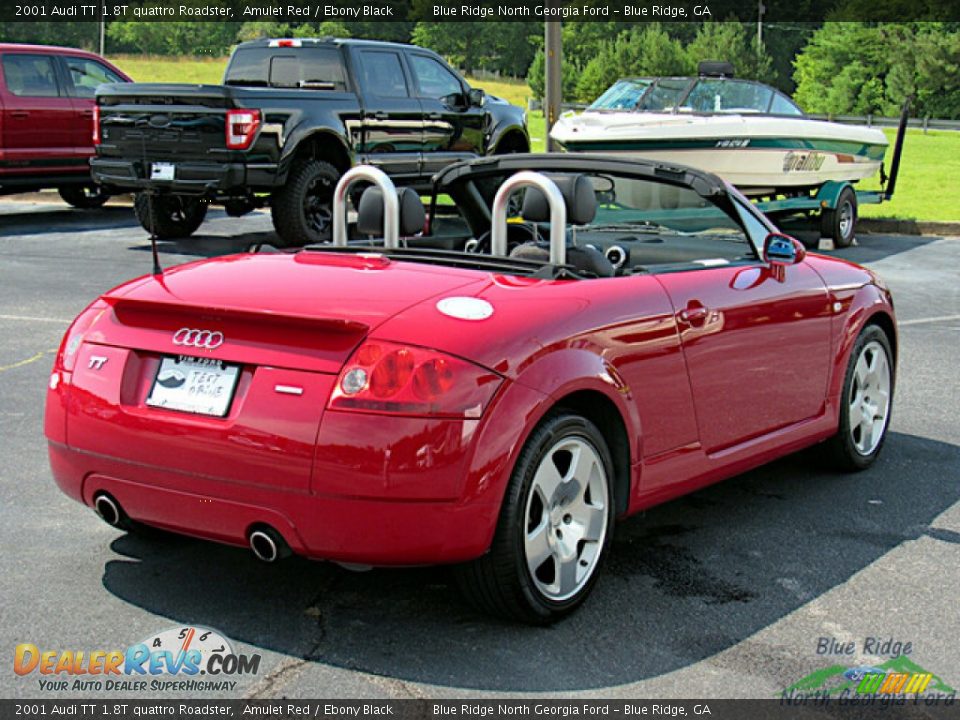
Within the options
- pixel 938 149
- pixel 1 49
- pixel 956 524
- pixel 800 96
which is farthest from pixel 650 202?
pixel 800 96

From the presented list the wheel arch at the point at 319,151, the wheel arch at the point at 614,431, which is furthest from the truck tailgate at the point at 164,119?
the wheel arch at the point at 614,431

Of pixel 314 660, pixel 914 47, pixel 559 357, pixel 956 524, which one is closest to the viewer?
pixel 314 660

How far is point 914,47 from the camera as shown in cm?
8406

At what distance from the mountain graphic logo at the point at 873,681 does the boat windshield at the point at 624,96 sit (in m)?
13.5

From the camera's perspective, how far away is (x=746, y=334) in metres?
5.19

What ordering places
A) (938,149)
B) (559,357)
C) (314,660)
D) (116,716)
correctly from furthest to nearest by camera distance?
(938,149)
(559,357)
(314,660)
(116,716)

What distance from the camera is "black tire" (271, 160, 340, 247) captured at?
14.0m

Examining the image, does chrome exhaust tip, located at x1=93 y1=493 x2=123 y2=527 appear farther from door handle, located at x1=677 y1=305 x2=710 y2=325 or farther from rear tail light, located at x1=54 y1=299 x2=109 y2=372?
door handle, located at x1=677 y1=305 x2=710 y2=325

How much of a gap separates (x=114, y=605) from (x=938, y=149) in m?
40.8

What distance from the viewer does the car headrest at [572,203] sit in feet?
15.9

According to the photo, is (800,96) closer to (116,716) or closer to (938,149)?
(938,149)

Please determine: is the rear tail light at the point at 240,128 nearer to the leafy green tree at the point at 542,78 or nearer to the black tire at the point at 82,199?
the black tire at the point at 82,199

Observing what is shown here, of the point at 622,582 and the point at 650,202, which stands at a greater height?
the point at 650,202

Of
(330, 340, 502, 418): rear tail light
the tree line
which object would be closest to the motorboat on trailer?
(330, 340, 502, 418): rear tail light
